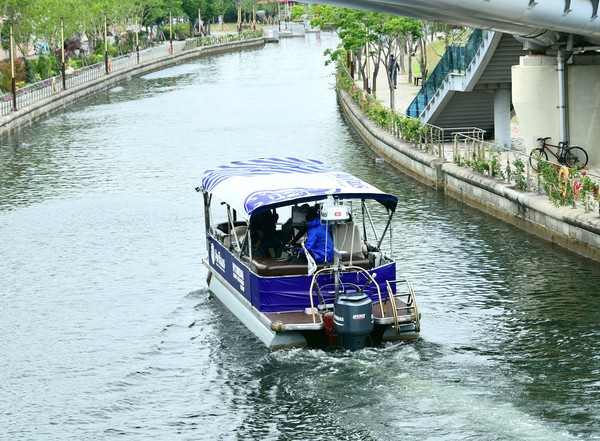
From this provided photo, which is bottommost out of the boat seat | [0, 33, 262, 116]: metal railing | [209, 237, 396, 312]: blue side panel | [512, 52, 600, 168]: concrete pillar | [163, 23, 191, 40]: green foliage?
[209, 237, 396, 312]: blue side panel

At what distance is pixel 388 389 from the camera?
Answer: 57.6 ft

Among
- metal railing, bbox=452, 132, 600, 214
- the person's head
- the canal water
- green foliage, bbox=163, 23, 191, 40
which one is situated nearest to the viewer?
the canal water

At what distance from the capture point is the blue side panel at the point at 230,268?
67.2ft

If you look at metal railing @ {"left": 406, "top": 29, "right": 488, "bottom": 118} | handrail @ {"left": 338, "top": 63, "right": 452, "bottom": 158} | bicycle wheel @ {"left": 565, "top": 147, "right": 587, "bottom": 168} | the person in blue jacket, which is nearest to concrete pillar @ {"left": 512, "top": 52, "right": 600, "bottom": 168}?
bicycle wheel @ {"left": 565, "top": 147, "right": 587, "bottom": 168}

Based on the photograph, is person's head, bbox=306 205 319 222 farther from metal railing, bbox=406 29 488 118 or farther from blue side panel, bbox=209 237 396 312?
metal railing, bbox=406 29 488 118

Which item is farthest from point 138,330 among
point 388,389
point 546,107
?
point 546,107

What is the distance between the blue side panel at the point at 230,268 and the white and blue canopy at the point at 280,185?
116 cm

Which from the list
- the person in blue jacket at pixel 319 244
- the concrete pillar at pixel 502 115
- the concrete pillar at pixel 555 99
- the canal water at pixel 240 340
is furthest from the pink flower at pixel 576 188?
the concrete pillar at pixel 502 115

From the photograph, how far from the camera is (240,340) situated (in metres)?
20.7

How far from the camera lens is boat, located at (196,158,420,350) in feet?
61.4

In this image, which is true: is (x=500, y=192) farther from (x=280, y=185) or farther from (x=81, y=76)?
(x=81, y=76)

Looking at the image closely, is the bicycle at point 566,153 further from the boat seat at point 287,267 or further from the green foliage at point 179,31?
the green foliage at point 179,31

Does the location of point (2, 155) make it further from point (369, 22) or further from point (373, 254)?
point (373, 254)

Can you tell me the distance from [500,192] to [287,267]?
1271cm
